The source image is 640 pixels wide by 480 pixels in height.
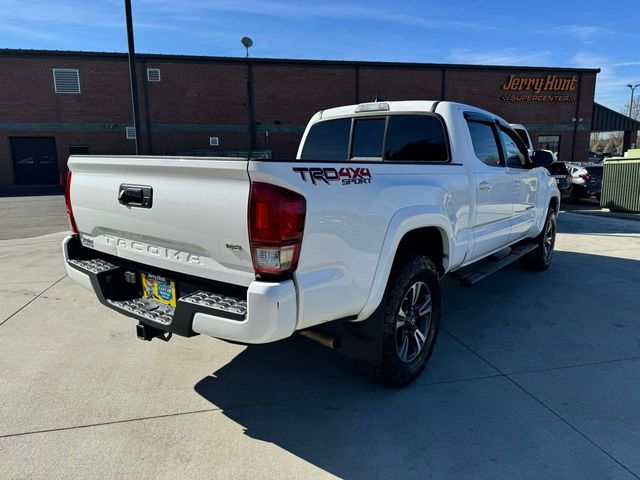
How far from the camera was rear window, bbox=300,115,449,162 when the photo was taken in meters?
4.08

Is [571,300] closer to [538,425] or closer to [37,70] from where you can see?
[538,425]

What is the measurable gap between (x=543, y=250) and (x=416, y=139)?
3426 mm

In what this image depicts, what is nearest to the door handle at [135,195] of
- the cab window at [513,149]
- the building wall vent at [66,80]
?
the cab window at [513,149]

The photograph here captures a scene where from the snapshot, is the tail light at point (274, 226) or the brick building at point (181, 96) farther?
the brick building at point (181, 96)

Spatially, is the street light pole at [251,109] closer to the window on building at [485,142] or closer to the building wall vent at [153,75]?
the building wall vent at [153,75]

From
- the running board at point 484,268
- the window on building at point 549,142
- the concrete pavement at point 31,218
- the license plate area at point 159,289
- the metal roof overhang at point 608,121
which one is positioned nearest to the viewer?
the license plate area at point 159,289

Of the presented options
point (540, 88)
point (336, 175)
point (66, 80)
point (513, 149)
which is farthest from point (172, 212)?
point (540, 88)

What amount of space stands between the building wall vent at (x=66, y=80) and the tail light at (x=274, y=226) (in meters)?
28.7

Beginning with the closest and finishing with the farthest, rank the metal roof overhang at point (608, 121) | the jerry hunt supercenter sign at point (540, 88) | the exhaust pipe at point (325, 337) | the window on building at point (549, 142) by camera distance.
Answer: the exhaust pipe at point (325, 337) → the jerry hunt supercenter sign at point (540, 88) → the window on building at point (549, 142) → the metal roof overhang at point (608, 121)

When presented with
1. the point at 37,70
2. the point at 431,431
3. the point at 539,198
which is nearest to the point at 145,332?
the point at 431,431

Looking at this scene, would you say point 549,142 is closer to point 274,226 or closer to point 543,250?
point 543,250

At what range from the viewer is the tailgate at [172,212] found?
237 centimetres

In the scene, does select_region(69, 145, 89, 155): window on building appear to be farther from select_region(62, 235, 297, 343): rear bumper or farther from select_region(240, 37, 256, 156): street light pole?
select_region(62, 235, 297, 343): rear bumper

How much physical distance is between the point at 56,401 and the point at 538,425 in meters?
3.18
